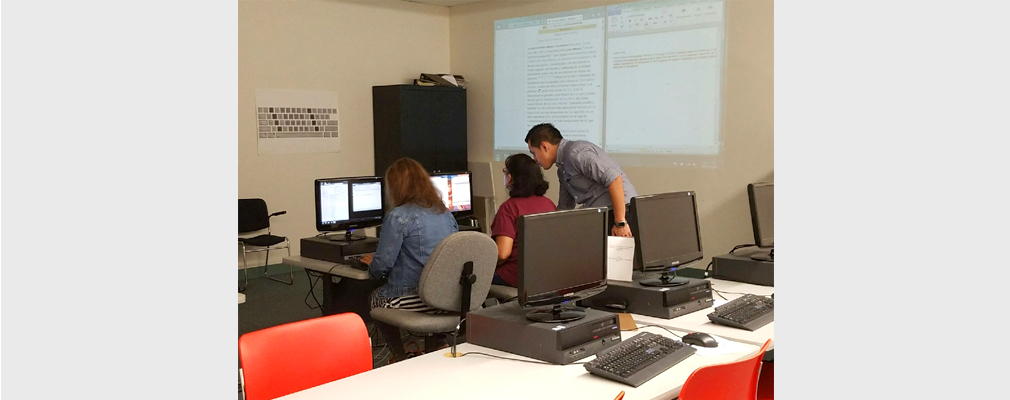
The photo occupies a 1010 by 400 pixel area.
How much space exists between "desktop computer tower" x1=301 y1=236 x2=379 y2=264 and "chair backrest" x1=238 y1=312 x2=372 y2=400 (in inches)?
77.0

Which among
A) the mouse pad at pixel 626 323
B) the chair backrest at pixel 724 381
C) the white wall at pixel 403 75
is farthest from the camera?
the white wall at pixel 403 75

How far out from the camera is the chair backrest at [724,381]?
1873 millimetres

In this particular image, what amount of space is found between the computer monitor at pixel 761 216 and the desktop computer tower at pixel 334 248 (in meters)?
2.04

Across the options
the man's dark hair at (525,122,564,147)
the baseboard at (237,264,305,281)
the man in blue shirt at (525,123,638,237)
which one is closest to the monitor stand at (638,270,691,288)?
the man in blue shirt at (525,123,638,237)

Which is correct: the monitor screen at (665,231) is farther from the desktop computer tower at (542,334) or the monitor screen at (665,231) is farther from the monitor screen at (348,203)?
the monitor screen at (348,203)

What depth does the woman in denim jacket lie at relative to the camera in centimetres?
364

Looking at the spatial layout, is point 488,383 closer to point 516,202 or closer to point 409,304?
point 409,304

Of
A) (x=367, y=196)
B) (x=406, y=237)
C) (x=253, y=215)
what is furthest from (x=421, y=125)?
(x=406, y=237)

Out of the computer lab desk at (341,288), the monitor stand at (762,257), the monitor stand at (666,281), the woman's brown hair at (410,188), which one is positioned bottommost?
the computer lab desk at (341,288)

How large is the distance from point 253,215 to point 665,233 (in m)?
4.20

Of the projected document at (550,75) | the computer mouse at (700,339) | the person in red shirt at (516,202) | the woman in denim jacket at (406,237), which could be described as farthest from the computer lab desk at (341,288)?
the projected document at (550,75)

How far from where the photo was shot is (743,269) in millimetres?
3682

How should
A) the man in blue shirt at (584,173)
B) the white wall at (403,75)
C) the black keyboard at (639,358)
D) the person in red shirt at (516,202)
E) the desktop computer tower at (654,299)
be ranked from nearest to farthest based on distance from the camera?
the black keyboard at (639,358)
the desktop computer tower at (654,299)
the person in red shirt at (516,202)
the man in blue shirt at (584,173)
the white wall at (403,75)
